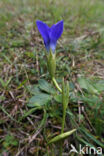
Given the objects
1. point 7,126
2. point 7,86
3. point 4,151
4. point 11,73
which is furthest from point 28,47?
point 4,151

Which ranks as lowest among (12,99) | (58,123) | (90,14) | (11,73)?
(58,123)

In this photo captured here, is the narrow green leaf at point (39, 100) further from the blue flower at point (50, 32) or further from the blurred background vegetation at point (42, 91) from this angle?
the blue flower at point (50, 32)

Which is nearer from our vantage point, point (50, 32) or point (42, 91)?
point (50, 32)

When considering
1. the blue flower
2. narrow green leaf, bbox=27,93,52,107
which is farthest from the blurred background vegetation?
the blue flower

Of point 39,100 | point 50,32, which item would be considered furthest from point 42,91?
point 50,32

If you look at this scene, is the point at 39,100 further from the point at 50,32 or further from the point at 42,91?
the point at 50,32

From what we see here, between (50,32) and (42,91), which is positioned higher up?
(50,32)

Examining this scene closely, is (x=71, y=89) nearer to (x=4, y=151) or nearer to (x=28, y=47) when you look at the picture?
(x=4, y=151)
